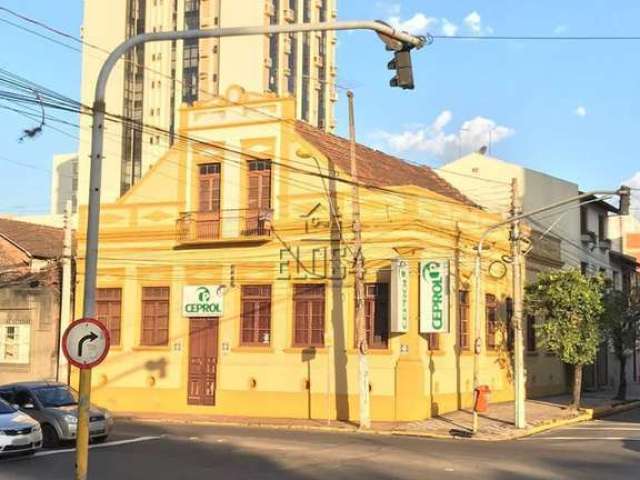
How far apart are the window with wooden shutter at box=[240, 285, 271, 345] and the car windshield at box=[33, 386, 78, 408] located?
866cm

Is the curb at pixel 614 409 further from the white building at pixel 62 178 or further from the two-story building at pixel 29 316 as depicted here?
the white building at pixel 62 178

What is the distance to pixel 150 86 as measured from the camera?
86.5m

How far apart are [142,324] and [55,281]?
5326mm

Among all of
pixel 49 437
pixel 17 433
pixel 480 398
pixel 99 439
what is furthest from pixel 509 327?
pixel 17 433

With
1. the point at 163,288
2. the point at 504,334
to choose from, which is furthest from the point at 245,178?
the point at 504,334

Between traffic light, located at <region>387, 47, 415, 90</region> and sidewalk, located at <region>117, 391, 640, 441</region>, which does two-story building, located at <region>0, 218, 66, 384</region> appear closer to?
sidewalk, located at <region>117, 391, 640, 441</region>

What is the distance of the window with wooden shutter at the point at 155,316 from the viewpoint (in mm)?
30781

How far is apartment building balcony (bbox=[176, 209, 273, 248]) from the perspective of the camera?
28.9 metres

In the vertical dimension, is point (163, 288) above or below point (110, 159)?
below

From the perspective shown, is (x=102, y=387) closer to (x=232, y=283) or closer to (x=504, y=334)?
(x=232, y=283)

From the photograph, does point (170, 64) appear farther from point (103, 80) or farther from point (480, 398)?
point (103, 80)

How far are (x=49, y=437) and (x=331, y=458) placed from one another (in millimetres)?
6672

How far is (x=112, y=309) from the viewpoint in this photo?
31688 millimetres

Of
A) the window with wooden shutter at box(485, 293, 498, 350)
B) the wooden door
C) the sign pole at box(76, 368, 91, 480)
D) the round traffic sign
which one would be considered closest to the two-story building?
the wooden door
